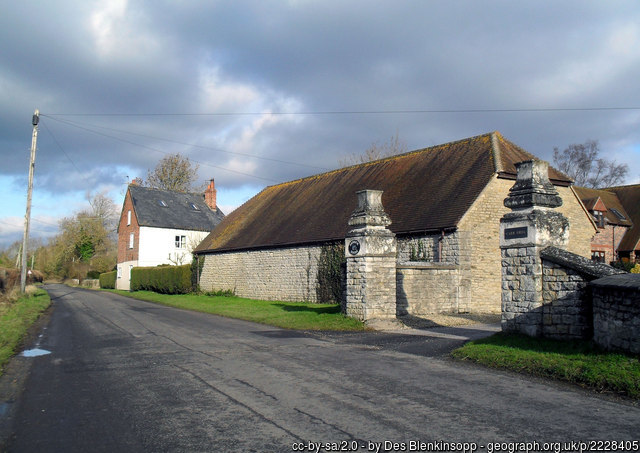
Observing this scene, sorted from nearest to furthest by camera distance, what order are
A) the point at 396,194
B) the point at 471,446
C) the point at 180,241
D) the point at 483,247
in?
the point at 471,446 → the point at 483,247 → the point at 396,194 → the point at 180,241

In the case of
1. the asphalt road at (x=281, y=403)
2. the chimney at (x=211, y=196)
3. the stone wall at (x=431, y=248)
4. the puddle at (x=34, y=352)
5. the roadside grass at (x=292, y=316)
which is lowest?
the puddle at (x=34, y=352)

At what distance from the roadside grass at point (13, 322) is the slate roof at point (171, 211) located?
66.1 feet

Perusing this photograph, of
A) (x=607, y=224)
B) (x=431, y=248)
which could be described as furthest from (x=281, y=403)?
(x=607, y=224)

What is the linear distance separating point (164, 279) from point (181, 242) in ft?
37.0

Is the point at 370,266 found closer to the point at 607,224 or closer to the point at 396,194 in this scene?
the point at 396,194

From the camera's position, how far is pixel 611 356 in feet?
25.1

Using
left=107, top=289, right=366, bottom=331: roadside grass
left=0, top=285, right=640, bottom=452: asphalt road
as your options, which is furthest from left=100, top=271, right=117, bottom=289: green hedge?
left=0, top=285, right=640, bottom=452: asphalt road

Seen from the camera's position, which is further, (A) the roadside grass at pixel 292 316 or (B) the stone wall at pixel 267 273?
(B) the stone wall at pixel 267 273

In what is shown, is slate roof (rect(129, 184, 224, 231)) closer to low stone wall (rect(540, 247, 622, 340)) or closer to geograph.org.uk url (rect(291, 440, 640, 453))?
low stone wall (rect(540, 247, 622, 340))

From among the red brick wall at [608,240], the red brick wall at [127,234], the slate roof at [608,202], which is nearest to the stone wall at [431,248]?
the slate roof at [608,202]

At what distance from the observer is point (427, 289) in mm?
17359

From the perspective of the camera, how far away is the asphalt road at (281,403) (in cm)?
494

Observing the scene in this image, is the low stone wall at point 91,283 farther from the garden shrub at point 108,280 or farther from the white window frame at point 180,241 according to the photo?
the white window frame at point 180,241

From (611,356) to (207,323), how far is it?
12099mm
